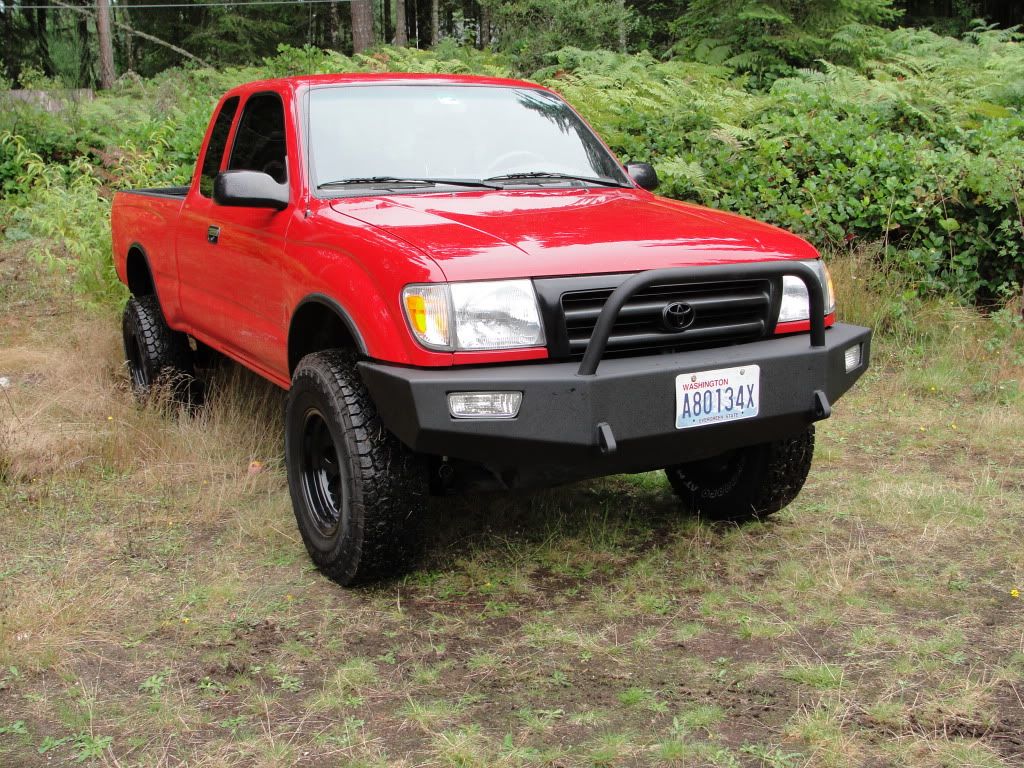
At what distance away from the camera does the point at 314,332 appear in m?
3.80

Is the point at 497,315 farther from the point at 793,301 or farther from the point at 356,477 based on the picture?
the point at 793,301

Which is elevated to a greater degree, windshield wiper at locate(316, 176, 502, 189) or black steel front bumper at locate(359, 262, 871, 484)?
windshield wiper at locate(316, 176, 502, 189)

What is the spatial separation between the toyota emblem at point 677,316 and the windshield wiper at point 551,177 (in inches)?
46.3

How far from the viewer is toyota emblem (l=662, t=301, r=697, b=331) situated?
311 cm

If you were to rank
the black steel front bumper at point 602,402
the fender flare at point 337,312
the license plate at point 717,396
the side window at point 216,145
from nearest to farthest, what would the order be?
1. the black steel front bumper at point 602,402
2. the license plate at point 717,396
3. the fender flare at point 337,312
4. the side window at point 216,145

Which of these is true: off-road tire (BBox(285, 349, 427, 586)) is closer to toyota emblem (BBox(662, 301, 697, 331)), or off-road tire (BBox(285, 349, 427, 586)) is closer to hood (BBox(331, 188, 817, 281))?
hood (BBox(331, 188, 817, 281))

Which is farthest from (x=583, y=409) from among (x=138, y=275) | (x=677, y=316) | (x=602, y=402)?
(x=138, y=275)

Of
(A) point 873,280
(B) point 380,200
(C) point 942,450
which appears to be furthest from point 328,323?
(A) point 873,280

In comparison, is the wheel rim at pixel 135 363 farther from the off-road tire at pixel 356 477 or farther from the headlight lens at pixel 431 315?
the headlight lens at pixel 431 315

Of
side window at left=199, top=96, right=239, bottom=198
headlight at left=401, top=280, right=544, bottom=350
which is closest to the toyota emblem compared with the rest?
headlight at left=401, top=280, right=544, bottom=350

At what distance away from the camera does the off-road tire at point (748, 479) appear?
12.8 ft

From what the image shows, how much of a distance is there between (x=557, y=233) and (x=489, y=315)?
43 cm

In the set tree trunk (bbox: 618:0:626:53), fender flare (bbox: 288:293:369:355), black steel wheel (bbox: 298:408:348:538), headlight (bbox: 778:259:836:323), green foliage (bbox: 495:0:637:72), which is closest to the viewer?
fender flare (bbox: 288:293:369:355)

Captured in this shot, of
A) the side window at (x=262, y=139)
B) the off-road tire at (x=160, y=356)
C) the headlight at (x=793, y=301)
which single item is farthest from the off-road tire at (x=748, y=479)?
the off-road tire at (x=160, y=356)
